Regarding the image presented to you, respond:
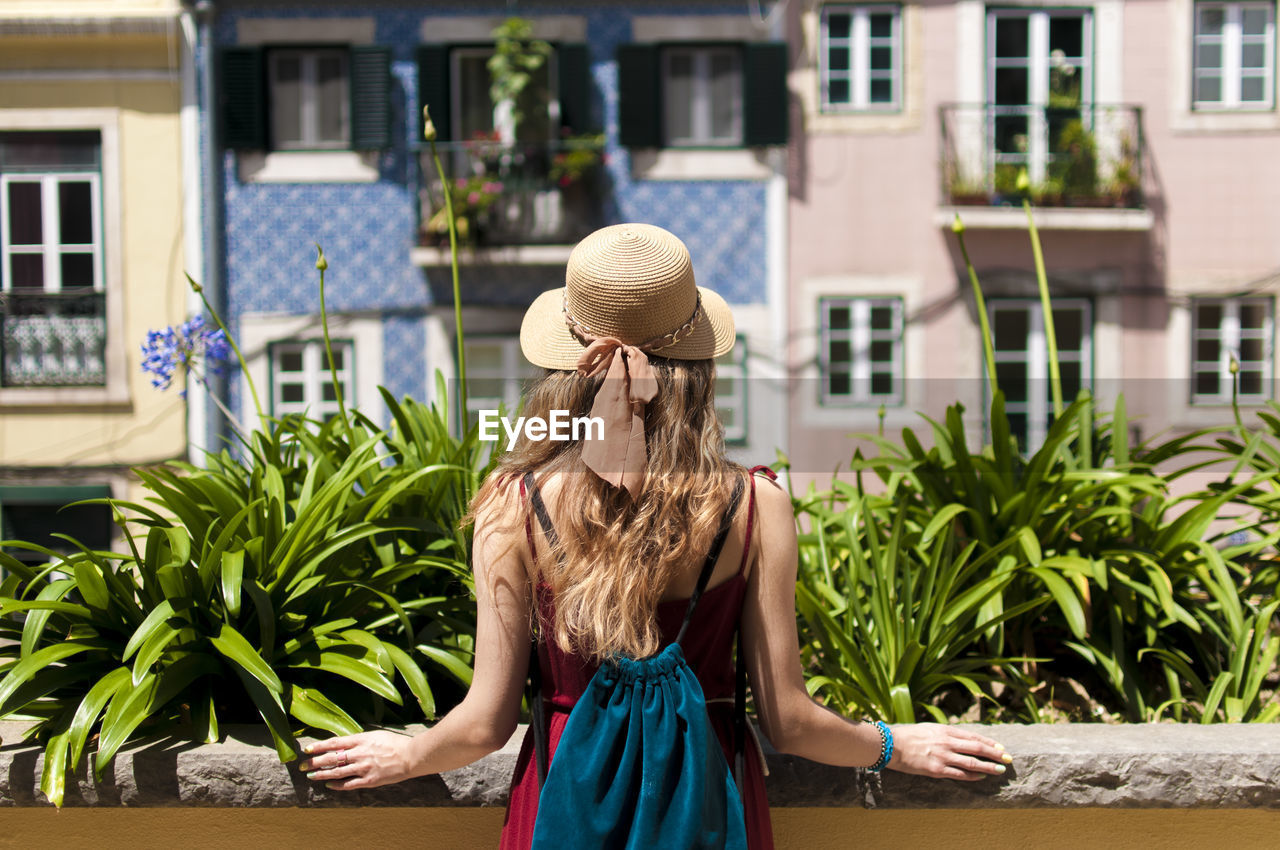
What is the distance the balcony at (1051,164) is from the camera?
9680mm

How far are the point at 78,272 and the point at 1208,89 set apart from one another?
444 inches

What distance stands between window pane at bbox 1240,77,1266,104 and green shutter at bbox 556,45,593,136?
647 centimetres

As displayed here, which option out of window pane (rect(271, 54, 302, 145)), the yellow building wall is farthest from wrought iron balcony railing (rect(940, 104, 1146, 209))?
the yellow building wall

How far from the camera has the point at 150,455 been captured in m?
9.66

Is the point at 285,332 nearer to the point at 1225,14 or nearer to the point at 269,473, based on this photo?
the point at 269,473

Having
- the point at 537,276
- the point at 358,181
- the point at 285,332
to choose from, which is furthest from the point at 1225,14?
the point at 285,332

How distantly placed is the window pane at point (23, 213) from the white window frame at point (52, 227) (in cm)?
3

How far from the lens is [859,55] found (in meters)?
9.86

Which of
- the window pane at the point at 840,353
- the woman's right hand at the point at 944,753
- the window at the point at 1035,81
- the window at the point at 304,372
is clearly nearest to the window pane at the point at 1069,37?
the window at the point at 1035,81

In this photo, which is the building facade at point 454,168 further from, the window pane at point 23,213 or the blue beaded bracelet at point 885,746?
the blue beaded bracelet at point 885,746

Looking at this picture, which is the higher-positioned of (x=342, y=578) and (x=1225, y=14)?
(x=1225, y=14)

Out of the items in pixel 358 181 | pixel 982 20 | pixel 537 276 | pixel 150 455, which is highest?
pixel 982 20

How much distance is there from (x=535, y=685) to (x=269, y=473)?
87cm

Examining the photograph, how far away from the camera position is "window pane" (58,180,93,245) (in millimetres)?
9883
